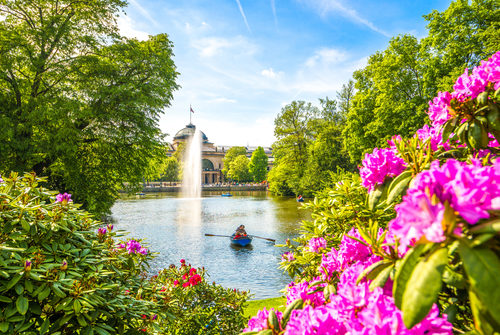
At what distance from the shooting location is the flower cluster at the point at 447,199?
0.78 meters

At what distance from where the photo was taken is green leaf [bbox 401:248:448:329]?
2.56ft

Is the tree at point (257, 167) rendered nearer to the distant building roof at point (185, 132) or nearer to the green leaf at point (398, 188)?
the distant building roof at point (185, 132)

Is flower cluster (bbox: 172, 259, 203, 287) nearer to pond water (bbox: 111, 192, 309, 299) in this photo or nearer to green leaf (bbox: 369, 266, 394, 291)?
pond water (bbox: 111, 192, 309, 299)

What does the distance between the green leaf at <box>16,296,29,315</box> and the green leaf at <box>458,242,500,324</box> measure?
2813mm

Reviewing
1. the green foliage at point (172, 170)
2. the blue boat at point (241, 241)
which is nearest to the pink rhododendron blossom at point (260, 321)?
the blue boat at point (241, 241)

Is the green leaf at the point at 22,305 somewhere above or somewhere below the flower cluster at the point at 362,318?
below

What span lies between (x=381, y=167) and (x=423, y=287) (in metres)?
1.15

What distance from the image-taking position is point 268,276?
1122 centimetres

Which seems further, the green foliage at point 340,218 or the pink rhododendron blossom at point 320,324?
the green foliage at point 340,218

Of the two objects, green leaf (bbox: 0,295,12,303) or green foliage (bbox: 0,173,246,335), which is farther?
green foliage (bbox: 0,173,246,335)

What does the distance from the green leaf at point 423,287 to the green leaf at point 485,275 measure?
6 centimetres

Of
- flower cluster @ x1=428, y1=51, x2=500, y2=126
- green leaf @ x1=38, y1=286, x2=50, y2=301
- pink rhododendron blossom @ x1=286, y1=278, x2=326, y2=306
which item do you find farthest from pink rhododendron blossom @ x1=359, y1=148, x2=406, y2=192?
green leaf @ x1=38, y1=286, x2=50, y2=301

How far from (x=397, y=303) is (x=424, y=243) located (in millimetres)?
224

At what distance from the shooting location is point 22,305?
2203 millimetres
